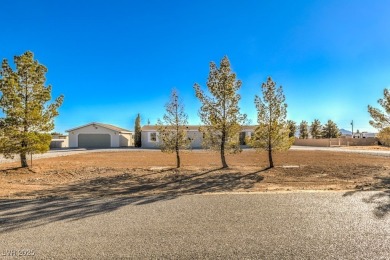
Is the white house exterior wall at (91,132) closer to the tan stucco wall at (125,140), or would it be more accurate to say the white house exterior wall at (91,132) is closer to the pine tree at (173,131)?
the tan stucco wall at (125,140)

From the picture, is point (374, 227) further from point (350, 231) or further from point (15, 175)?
point (15, 175)

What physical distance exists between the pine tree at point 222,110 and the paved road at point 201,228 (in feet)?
30.3

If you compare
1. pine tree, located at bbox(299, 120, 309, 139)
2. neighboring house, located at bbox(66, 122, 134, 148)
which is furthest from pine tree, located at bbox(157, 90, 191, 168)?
pine tree, located at bbox(299, 120, 309, 139)

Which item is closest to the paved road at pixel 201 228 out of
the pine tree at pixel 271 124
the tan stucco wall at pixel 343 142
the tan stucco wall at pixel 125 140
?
the pine tree at pixel 271 124

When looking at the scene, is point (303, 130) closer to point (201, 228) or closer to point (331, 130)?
point (331, 130)

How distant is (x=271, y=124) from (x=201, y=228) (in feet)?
40.9

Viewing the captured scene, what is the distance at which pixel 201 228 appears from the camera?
5648 millimetres

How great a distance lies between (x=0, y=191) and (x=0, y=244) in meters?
6.64

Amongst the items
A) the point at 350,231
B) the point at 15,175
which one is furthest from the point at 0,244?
the point at 15,175

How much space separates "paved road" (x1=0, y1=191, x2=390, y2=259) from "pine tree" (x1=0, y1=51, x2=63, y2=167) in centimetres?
934

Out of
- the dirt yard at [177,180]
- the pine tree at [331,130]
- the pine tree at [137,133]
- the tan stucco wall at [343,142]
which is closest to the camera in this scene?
the dirt yard at [177,180]

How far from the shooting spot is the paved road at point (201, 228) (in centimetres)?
457

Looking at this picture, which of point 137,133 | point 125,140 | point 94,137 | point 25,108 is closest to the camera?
point 25,108

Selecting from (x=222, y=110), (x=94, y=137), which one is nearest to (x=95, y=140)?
(x=94, y=137)
